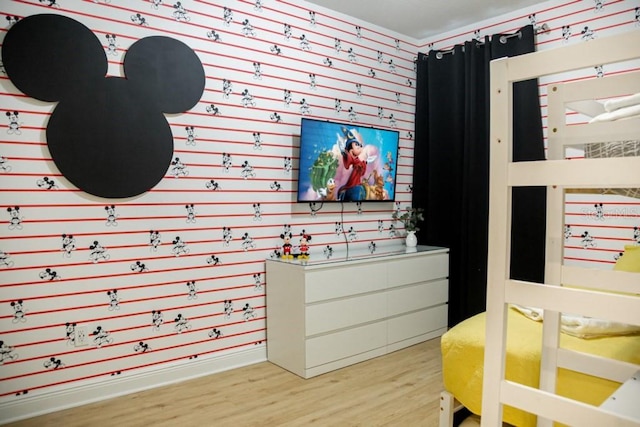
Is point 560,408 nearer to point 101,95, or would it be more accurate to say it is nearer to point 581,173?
point 581,173

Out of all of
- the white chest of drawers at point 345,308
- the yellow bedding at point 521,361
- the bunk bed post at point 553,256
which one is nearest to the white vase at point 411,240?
the white chest of drawers at point 345,308

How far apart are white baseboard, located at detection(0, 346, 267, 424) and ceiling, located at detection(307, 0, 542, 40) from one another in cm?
272

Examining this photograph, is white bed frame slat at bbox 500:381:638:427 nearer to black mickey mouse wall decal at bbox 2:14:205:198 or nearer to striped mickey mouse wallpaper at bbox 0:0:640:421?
striped mickey mouse wallpaper at bbox 0:0:640:421

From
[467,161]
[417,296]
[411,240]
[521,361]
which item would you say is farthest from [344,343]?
[467,161]

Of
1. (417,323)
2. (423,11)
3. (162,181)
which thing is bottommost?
(417,323)

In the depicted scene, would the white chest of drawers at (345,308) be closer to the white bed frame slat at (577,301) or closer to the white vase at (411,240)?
the white vase at (411,240)

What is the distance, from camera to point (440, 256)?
149 inches

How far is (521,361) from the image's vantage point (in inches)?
71.3

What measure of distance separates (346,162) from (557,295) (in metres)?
2.48

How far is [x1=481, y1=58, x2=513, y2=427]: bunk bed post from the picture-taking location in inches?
52.5

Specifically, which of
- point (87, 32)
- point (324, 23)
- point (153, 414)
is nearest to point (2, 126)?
point (87, 32)

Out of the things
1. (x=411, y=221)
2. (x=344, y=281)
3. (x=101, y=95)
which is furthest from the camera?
(x=411, y=221)

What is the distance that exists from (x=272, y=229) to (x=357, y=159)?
935mm

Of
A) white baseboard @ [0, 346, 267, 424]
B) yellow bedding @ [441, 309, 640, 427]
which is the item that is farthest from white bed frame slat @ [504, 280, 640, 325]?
white baseboard @ [0, 346, 267, 424]
